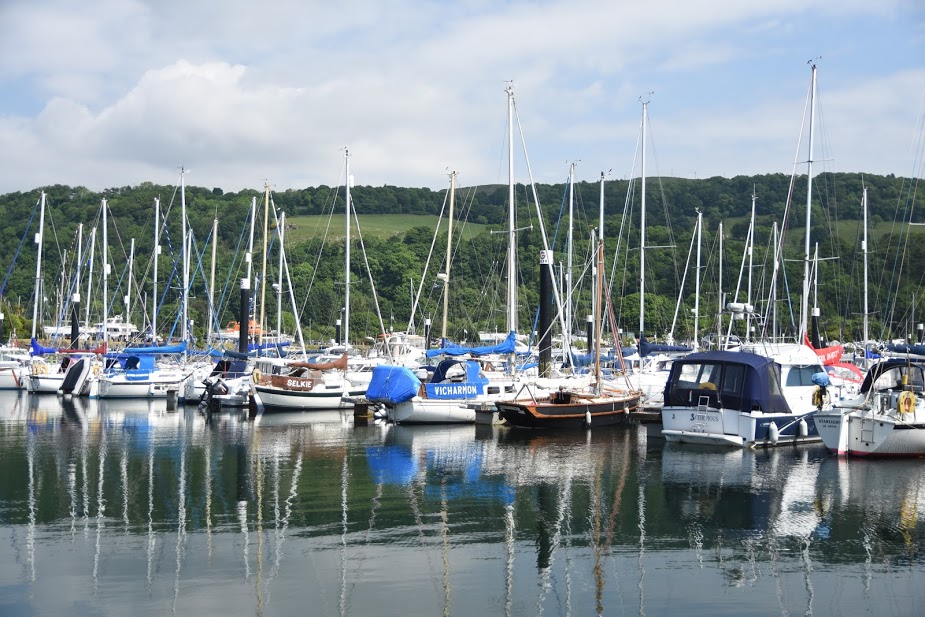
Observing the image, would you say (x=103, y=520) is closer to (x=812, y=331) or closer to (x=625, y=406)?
(x=625, y=406)

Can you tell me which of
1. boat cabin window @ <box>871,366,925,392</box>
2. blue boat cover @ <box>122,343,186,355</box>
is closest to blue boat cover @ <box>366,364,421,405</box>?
boat cabin window @ <box>871,366,925,392</box>

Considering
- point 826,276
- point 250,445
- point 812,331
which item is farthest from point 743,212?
point 250,445

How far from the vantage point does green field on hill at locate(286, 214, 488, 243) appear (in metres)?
156

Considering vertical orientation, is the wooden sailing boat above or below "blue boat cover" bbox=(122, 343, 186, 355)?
below

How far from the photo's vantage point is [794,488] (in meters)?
25.2

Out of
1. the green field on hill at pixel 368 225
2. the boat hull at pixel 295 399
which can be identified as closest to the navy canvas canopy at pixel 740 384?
the boat hull at pixel 295 399

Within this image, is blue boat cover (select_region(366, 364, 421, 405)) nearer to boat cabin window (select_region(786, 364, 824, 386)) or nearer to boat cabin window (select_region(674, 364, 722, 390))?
boat cabin window (select_region(674, 364, 722, 390))

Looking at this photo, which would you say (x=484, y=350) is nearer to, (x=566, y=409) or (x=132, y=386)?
(x=566, y=409)

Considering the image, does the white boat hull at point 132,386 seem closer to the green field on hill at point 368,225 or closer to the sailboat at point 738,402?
the sailboat at point 738,402

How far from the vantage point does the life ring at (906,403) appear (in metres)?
28.8

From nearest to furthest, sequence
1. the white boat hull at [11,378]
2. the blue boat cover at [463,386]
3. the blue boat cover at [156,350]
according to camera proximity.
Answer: the blue boat cover at [463,386]
the blue boat cover at [156,350]
the white boat hull at [11,378]

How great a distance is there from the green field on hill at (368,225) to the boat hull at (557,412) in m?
106

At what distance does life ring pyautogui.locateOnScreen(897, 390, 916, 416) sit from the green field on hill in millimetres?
116542

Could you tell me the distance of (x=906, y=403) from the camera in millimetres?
28812
